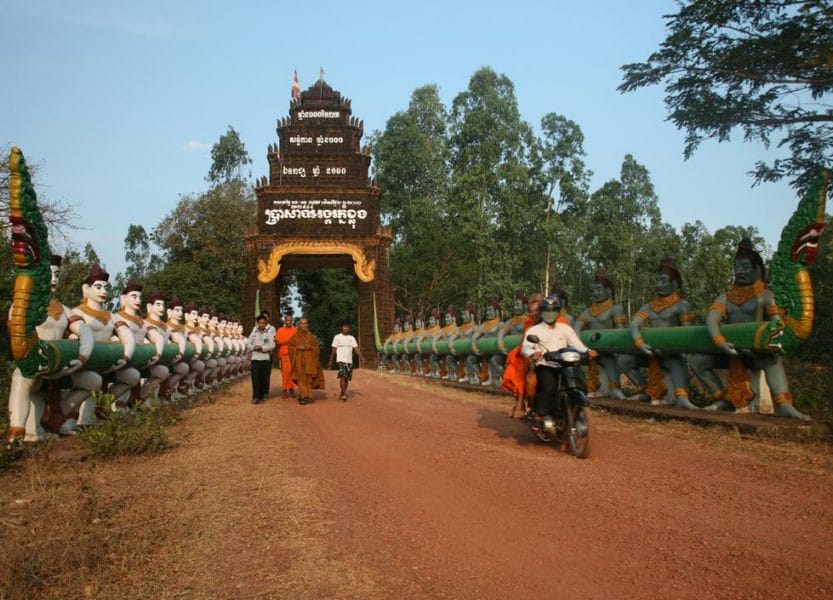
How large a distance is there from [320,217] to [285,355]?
20.7 metres

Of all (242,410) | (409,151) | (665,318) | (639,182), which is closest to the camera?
(665,318)

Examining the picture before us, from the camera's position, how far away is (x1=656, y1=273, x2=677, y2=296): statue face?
11750 mm

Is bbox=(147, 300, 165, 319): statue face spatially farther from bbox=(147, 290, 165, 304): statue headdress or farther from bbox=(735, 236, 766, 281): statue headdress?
bbox=(735, 236, 766, 281): statue headdress

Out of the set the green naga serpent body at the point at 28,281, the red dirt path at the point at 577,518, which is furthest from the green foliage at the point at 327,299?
the green naga serpent body at the point at 28,281

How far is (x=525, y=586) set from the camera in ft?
12.7

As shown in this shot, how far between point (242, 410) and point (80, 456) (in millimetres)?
5775

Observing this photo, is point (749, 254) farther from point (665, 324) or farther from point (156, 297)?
point (156, 297)

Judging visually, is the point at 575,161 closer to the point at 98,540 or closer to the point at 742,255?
the point at 742,255

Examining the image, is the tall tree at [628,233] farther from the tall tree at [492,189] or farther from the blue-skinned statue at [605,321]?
the blue-skinned statue at [605,321]

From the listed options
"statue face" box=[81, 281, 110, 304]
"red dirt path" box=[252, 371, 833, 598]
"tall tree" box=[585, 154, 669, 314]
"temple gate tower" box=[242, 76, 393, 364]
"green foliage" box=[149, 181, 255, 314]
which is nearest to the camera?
"red dirt path" box=[252, 371, 833, 598]

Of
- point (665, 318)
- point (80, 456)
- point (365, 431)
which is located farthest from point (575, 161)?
point (80, 456)

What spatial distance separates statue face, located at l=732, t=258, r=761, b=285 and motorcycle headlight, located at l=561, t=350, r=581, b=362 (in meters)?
3.45

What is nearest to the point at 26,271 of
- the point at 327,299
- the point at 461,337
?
the point at 461,337

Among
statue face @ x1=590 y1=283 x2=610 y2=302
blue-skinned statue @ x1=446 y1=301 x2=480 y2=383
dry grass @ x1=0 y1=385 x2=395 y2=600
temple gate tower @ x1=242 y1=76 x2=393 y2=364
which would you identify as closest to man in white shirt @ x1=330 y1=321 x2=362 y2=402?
blue-skinned statue @ x1=446 y1=301 x2=480 y2=383
